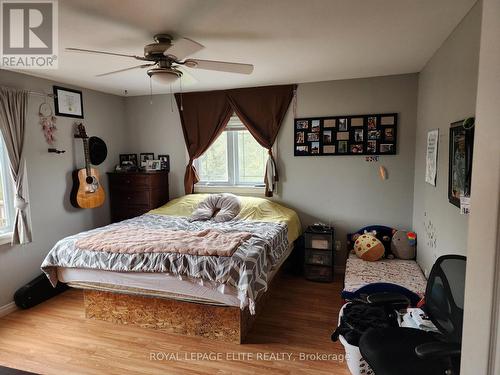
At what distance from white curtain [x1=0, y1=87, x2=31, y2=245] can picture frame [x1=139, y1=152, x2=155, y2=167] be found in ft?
5.34

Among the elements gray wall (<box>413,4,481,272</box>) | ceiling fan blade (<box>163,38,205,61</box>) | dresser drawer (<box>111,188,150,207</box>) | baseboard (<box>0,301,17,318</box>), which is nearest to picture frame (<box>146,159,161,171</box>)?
dresser drawer (<box>111,188,150,207</box>)

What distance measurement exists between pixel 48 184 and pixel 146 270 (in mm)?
1904

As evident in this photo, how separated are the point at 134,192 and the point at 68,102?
136 cm

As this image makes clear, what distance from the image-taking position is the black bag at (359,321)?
199 centimetres

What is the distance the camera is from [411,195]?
3604mm

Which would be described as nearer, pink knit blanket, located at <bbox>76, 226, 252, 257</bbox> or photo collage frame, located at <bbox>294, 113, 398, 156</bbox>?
pink knit blanket, located at <bbox>76, 226, 252, 257</bbox>

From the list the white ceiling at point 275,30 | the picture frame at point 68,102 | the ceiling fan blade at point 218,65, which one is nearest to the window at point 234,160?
the white ceiling at point 275,30

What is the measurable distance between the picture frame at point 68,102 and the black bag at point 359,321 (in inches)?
145

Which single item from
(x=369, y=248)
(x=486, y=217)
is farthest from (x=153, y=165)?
(x=486, y=217)

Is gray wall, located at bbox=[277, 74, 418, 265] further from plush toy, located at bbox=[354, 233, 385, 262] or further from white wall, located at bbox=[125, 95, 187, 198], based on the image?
white wall, located at bbox=[125, 95, 187, 198]

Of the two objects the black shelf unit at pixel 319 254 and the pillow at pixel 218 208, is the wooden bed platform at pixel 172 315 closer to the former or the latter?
the black shelf unit at pixel 319 254

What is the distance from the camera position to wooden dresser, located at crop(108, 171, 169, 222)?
13.9ft

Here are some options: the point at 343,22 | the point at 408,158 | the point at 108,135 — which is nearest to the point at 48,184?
the point at 108,135

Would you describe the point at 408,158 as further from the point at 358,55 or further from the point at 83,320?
the point at 83,320
